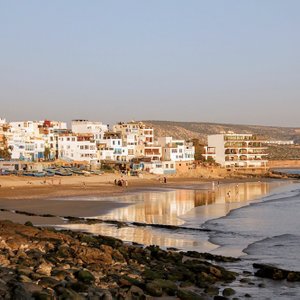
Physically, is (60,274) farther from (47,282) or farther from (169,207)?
(169,207)

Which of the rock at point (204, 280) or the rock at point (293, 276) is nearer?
the rock at point (204, 280)

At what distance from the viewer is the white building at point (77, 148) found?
8181 centimetres

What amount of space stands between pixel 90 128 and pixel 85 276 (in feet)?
272

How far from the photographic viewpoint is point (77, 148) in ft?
269

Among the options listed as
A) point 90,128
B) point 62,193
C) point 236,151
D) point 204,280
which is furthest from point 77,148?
point 204,280

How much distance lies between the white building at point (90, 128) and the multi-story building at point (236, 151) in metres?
19.1

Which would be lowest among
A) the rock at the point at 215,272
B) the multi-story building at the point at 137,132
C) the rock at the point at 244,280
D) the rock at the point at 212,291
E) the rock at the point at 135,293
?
the rock at the point at 244,280

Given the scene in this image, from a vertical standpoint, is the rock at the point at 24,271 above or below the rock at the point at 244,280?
above

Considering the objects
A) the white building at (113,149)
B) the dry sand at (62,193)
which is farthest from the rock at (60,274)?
the white building at (113,149)

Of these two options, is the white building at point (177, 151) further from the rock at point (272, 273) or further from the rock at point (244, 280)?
the rock at point (244, 280)

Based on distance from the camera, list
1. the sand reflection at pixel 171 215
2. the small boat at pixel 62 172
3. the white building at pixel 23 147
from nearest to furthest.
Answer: the sand reflection at pixel 171 215 < the small boat at pixel 62 172 < the white building at pixel 23 147

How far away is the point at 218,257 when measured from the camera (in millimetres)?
19422

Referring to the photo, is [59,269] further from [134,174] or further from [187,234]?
[134,174]

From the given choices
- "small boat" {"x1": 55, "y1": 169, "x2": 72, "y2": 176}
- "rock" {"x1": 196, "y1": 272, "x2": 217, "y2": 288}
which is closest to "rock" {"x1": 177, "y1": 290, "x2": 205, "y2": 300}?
"rock" {"x1": 196, "y1": 272, "x2": 217, "y2": 288}
